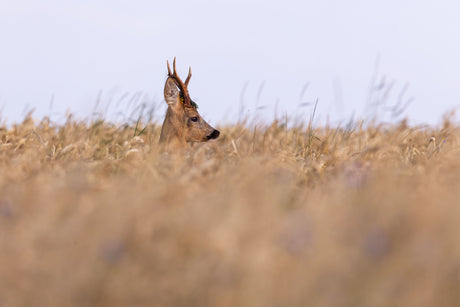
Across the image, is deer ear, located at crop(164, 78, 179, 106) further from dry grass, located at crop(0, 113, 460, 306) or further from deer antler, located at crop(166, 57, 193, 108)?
dry grass, located at crop(0, 113, 460, 306)

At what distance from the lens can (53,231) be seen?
7.14ft

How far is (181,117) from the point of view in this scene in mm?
7230

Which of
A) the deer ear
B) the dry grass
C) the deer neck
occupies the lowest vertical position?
the dry grass

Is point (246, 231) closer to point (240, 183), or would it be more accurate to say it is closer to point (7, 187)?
point (240, 183)

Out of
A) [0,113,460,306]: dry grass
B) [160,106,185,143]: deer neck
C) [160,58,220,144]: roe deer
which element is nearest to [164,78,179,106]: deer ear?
[160,58,220,144]: roe deer

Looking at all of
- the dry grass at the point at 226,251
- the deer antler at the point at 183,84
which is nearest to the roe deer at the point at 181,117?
the deer antler at the point at 183,84

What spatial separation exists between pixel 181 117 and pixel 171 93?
1.12ft

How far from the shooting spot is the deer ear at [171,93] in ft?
23.0

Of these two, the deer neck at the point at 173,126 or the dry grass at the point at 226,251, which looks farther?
the deer neck at the point at 173,126

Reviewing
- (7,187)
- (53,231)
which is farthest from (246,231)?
(7,187)

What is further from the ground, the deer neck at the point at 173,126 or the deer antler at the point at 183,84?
the deer antler at the point at 183,84

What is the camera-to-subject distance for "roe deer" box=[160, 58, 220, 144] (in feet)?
23.2

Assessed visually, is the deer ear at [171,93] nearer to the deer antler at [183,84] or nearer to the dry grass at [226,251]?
the deer antler at [183,84]

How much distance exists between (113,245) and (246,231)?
489mm
